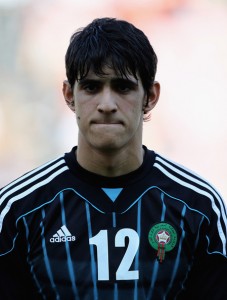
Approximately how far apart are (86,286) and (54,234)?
0.24 meters

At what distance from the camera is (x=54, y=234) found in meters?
3.05

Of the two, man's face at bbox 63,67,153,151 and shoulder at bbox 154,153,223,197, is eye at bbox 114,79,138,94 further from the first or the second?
shoulder at bbox 154,153,223,197

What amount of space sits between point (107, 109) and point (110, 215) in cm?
46

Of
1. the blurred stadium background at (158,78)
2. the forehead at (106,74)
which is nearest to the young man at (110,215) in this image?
the forehead at (106,74)

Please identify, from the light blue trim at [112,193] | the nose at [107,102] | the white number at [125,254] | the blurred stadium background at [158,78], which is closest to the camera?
the nose at [107,102]

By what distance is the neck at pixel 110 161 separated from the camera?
307 cm

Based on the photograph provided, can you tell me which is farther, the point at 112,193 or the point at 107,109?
the point at 112,193

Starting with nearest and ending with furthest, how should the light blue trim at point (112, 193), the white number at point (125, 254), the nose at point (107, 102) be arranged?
the nose at point (107, 102) → the white number at point (125, 254) → the light blue trim at point (112, 193)

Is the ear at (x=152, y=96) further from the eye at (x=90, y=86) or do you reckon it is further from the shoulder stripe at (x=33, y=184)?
the shoulder stripe at (x=33, y=184)

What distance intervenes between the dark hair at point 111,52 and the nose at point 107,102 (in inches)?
3.2

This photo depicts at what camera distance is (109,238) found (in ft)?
10.0

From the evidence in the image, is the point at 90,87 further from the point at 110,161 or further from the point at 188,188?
the point at 188,188

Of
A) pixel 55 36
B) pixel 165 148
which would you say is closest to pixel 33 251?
pixel 165 148

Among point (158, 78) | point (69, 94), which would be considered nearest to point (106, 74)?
point (69, 94)
